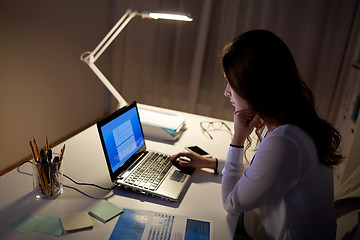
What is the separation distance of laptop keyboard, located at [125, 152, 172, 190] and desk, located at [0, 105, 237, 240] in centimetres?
4

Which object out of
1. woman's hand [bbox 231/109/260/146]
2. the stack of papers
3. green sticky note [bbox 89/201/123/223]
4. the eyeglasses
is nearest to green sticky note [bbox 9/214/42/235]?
the stack of papers

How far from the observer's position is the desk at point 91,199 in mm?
868

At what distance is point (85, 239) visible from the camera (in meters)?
0.81

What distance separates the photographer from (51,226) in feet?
2.74

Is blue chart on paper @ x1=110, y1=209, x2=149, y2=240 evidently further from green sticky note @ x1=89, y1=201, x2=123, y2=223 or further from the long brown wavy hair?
the long brown wavy hair

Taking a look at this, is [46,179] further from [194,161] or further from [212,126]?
[212,126]

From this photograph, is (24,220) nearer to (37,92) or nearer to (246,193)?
(246,193)

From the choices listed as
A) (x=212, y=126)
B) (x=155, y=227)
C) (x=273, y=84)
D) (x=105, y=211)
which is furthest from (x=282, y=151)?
(x=212, y=126)

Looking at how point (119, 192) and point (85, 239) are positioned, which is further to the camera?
point (119, 192)

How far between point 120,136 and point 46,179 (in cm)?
31

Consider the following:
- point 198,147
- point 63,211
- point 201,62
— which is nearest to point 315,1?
point 201,62

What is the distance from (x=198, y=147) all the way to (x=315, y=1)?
1.98m

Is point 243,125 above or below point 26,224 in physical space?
above

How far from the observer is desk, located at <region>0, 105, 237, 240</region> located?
34.2 inches
